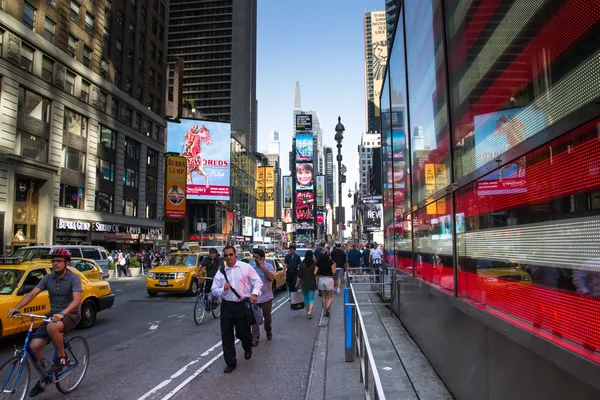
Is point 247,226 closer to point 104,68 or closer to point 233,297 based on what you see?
point 104,68

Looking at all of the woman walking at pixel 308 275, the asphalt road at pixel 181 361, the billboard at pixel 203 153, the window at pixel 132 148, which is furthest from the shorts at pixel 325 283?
the billboard at pixel 203 153

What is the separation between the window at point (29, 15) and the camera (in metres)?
31.2

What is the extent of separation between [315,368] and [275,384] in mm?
777

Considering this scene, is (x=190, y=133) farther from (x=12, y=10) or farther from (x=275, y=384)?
(x=275, y=384)

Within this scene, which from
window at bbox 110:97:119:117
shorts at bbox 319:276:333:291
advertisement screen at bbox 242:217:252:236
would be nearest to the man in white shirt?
shorts at bbox 319:276:333:291

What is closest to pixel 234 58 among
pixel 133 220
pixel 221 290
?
pixel 133 220

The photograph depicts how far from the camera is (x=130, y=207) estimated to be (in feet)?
157

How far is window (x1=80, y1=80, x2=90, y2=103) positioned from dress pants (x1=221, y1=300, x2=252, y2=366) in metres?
38.2

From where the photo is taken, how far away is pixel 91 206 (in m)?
39.3

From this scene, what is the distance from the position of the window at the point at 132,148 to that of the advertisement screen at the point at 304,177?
129ft

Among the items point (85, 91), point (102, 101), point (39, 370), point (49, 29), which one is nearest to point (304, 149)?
point (102, 101)

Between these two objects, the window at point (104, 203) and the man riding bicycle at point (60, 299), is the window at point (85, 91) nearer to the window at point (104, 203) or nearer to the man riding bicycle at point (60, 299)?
the window at point (104, 203)

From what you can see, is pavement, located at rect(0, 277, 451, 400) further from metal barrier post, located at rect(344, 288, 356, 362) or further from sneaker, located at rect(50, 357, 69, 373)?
sneaker, located at rect(50, 357, 69, 373)

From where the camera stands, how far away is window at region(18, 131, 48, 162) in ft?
103
